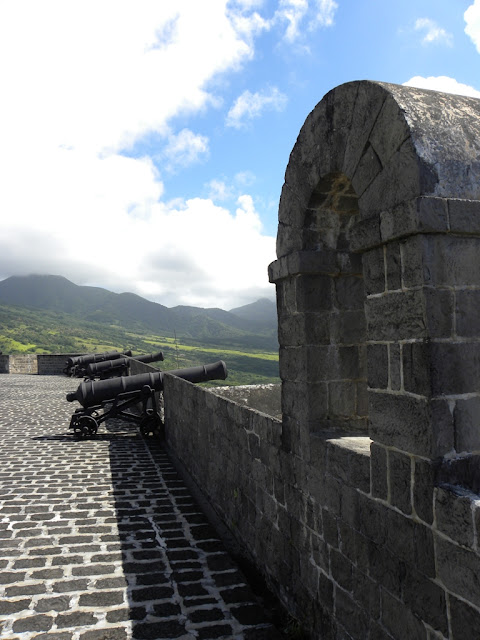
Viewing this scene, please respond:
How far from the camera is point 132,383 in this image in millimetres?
12062

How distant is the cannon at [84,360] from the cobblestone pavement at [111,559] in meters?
14.2

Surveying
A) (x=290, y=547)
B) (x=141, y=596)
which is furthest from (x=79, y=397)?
(x=290, y=547)

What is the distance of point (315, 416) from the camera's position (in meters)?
3.81

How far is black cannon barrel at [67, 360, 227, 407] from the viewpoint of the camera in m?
11.8

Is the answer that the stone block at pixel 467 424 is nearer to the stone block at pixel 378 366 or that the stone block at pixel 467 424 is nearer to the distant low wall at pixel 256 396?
the stone block at pixel 378 366

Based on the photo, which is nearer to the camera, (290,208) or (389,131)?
(389,131)

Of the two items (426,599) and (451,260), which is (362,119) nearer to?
(451,260)

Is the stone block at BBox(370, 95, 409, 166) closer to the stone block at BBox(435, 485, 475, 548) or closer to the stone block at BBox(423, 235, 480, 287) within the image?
the stone block at BBox(423, 235, 480, 287)

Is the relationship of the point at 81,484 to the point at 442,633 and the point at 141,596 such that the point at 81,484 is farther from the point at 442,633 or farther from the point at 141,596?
the point at 442,633

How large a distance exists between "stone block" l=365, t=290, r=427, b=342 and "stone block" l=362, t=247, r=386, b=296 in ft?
0.19

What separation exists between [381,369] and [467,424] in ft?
1.73

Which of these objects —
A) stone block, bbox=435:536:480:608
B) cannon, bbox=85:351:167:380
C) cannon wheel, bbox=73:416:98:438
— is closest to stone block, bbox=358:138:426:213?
stone block, bbox=435:536:480:608

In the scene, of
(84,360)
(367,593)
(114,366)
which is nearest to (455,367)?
(367,593)

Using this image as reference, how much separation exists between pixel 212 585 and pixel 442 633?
8.94ft
